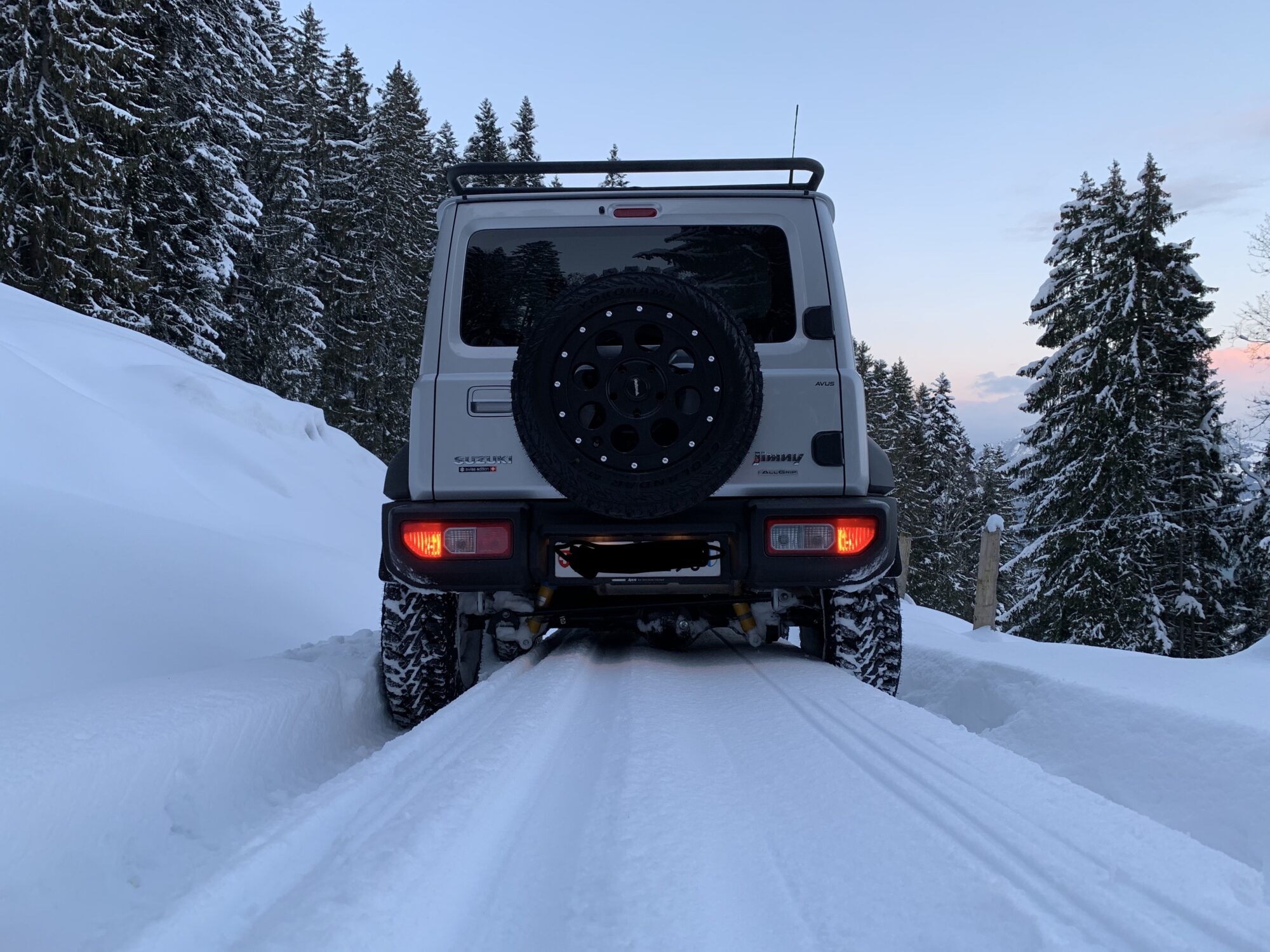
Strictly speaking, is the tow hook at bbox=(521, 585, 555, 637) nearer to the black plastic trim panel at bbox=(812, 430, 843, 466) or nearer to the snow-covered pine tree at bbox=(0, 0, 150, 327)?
the black plastic trim panel at bbox=(812, 430, 843, 466)

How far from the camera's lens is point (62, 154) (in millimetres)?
14891

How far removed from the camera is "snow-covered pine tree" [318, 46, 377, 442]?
3027cm

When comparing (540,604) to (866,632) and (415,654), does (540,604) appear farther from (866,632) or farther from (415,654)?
(866,632)

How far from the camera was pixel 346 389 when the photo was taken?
103 feet

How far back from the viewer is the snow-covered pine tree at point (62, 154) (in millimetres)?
14773

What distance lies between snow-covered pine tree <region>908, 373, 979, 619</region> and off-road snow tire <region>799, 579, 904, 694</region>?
3426 centimetres

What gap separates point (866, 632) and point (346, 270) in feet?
103

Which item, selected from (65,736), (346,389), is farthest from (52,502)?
(346,389)

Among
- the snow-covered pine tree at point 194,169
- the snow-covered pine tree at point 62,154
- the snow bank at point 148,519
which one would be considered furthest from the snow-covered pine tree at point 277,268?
the snow bank at point 148,519

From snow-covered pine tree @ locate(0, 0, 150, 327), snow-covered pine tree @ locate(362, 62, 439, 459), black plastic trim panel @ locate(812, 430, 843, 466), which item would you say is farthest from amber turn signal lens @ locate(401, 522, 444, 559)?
snow-covered pine tree @ locate(362, 62, 439, 459)

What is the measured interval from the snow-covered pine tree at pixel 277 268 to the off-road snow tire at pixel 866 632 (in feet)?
79.0

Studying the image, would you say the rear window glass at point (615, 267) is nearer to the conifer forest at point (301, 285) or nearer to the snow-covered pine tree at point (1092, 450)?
the conifer forest at point (301, 285)

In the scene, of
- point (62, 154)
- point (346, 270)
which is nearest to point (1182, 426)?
point (62, 154)

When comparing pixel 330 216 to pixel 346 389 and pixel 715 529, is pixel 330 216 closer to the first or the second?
pixel 346 389
